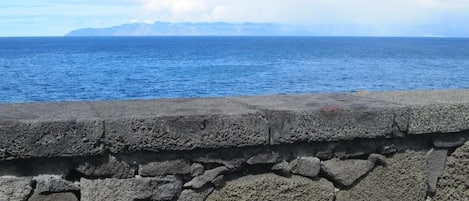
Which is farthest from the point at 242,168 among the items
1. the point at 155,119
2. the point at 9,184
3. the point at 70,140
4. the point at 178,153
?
the point at 9,184

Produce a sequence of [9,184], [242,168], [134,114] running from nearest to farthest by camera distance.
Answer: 1. [9,184]
2. [134,114]
3. [242,168]

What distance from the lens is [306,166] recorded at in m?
2.79

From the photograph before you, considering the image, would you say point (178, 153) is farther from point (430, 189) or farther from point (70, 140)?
point (430, 189)

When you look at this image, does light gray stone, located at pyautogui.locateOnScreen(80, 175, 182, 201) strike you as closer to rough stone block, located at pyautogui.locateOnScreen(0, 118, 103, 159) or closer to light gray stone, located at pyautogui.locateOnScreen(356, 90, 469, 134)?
rough stone block, located at pyautogui.locateOnScreen(0, 118, 103, 159)

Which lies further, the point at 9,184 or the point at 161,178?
the point at 161,178

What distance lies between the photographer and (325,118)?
9.08ft

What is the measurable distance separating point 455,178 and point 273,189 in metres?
1.12

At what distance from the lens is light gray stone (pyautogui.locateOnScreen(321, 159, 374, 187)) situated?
2.84 meters

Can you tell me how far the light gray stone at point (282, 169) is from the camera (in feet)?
8.96

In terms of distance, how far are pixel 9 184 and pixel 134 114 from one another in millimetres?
589

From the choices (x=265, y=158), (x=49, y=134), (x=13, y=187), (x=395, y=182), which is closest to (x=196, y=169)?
(x=265, y=158)

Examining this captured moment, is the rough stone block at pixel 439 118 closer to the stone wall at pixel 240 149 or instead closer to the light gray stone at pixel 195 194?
the stone wall at pixel 240 149

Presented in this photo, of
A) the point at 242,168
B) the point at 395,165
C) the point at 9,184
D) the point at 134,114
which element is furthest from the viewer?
the point at 395,165

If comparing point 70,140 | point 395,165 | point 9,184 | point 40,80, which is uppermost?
point 70,140
